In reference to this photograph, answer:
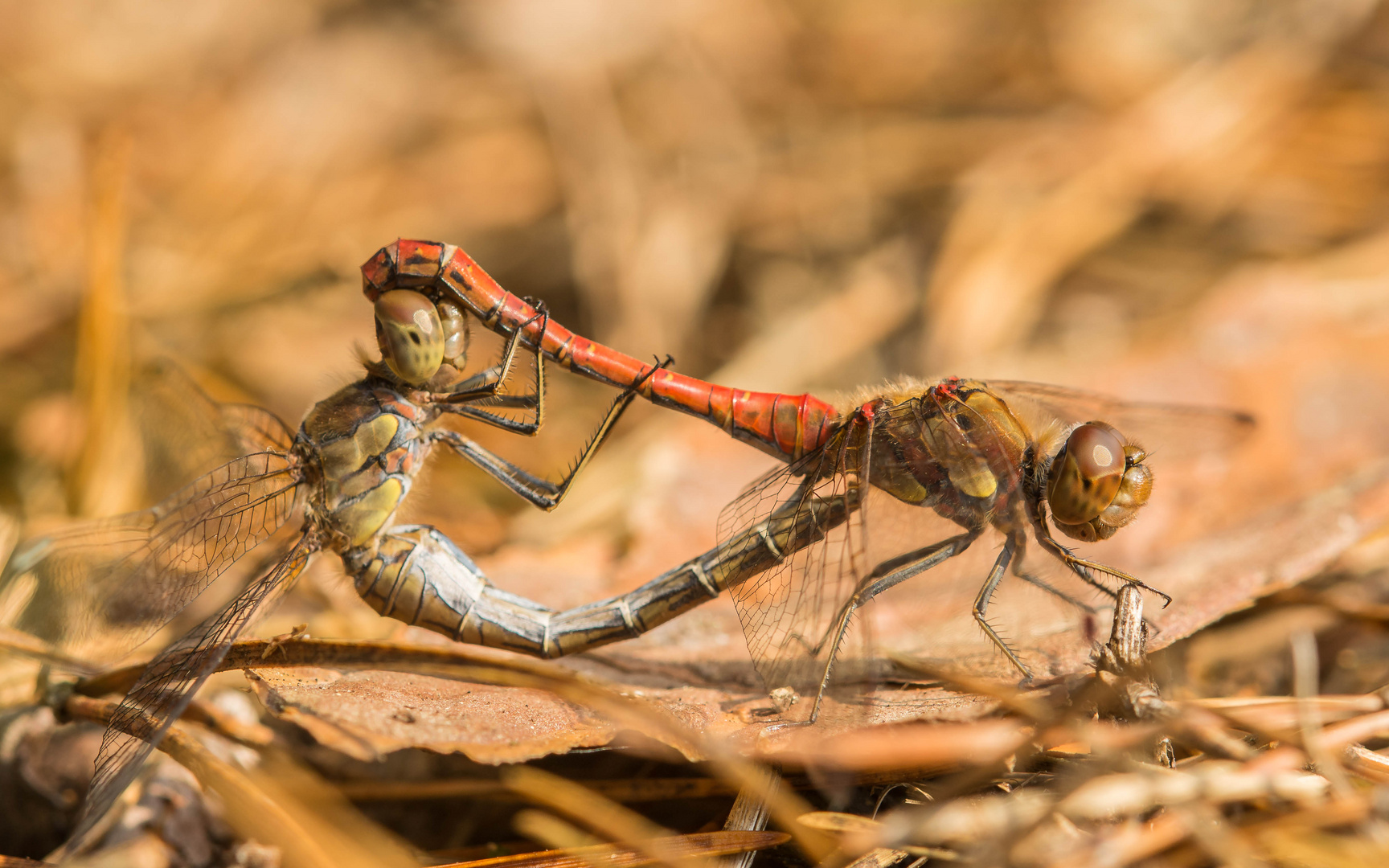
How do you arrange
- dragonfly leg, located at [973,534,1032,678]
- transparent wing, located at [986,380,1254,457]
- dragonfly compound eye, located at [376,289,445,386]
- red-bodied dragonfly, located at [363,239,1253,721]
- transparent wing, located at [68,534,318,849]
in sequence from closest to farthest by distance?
transparent wing, located at [68,534,318,849] < dragonfly leg, located at [973,534,1032,678] < red-bodied dragonfly, located at [363,239,1253,721] < dragonfly compound eye, located at [376,289,445,386] < transparent wing, located at [986,380,1254,457]

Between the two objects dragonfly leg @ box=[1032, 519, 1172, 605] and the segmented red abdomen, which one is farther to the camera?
the segmented red abdomen

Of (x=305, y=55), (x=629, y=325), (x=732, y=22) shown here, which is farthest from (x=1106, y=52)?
(x=305, y=55)

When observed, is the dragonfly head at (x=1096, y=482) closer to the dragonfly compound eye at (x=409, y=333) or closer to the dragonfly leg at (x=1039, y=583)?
the dragonfly leg at (x=1039, y=583)

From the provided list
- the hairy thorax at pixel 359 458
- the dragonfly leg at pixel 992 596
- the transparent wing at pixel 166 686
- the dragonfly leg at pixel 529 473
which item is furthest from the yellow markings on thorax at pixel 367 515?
the dragonfly leg at pixel 992 596

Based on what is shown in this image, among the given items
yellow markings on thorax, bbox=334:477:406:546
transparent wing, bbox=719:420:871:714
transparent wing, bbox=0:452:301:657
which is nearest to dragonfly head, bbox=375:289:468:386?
yellow markings on thorax, bbox=334:477:406:546

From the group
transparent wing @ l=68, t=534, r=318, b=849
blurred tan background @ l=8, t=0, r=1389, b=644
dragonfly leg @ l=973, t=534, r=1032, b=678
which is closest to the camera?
transparent wing @ l=68, t=534, r=318, b=849

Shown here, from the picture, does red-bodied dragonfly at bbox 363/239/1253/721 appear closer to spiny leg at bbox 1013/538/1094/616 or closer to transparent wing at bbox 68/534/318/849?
spiny leg at bbox 1013/538/1094/616

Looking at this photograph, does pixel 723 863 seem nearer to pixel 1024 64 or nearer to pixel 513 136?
pixel 513 136
